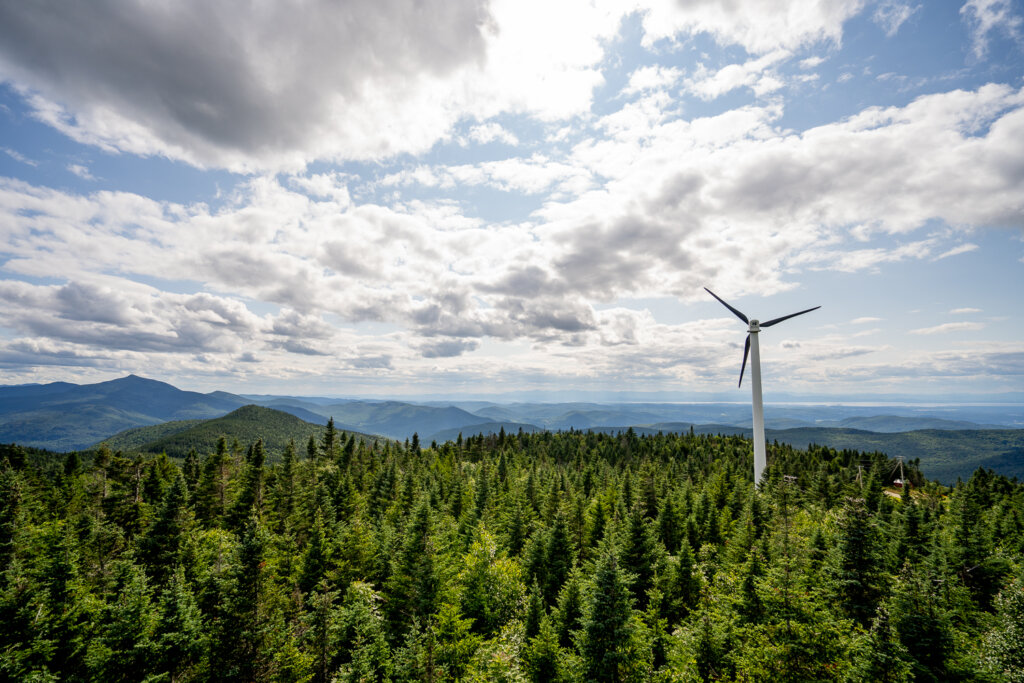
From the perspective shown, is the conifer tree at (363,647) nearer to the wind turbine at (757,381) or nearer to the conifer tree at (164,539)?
the conifer tree at (164,539)

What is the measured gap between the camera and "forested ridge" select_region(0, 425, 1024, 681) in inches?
1019

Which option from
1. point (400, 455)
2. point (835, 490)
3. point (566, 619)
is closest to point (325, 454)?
point (400, 455)

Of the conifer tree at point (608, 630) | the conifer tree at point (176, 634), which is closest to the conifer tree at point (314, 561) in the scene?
the conifer tree at point (176, 634)

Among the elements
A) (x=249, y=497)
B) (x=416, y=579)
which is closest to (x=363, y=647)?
(x=416, y=579)

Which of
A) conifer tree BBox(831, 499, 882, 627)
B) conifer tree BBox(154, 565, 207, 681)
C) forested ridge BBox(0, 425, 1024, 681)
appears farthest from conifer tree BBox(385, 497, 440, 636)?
conifer tree BBox(831, 499, 882, 627)

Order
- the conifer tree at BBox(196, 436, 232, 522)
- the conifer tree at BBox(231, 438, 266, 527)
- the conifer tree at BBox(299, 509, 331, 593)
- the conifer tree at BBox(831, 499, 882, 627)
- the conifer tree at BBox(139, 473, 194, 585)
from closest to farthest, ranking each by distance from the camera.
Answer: the conifer tree at BBox(831, 499, 882, 627), the conifer tree at BBox(139, 473, 194, 585), the conifer tree at BBox(299, 509, 331, 593), the conifer tree at BBox(231, 438, 266, 527), the conifer tree at BBox(196, 436, 232, 522)

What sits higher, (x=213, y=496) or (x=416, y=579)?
(x=213, y=496)

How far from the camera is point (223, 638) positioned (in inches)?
1258


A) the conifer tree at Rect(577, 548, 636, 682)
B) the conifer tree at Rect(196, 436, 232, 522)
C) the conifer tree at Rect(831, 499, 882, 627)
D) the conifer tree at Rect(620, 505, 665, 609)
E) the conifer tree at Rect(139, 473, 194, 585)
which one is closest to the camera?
the conifer tree at Rect(577, 548, 636, 682)

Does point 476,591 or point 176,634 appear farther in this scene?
point 476,591

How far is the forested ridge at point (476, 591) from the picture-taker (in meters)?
25.9

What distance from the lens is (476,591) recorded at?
132ft

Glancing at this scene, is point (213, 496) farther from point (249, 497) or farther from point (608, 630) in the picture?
point (608, 630)

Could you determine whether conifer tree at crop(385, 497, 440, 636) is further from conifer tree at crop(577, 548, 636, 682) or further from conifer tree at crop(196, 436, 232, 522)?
conifer tree at crop(196, 436, 232, 522)
